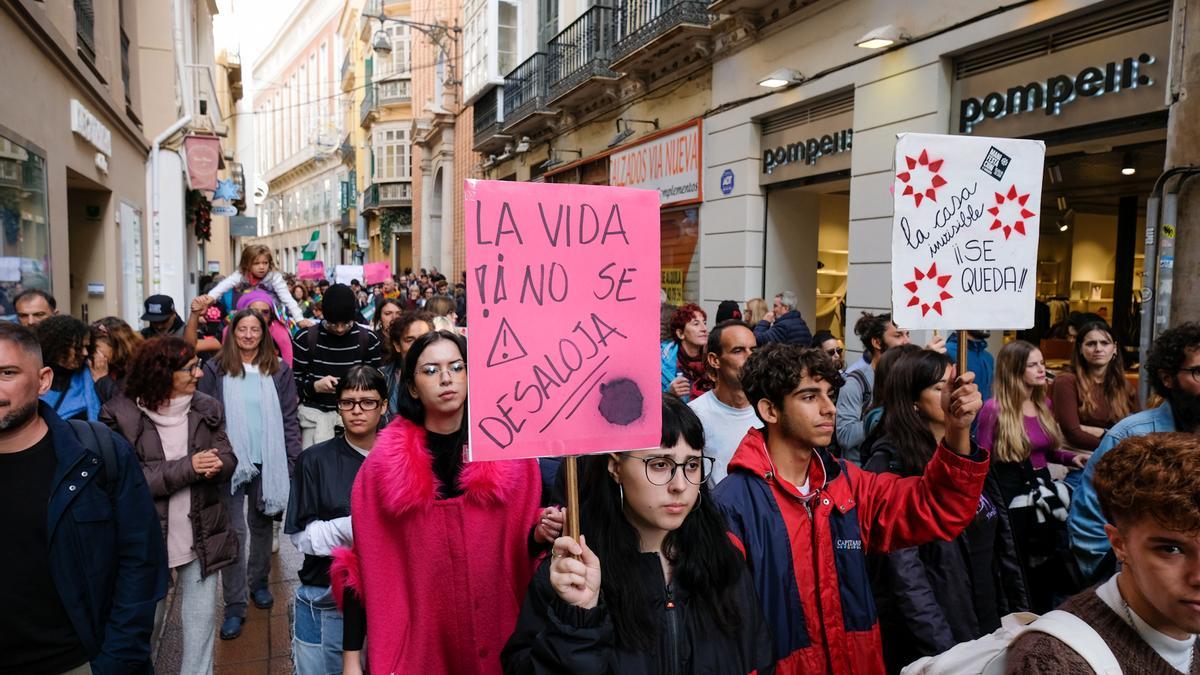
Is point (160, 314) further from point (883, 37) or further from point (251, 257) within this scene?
point (883, 37)

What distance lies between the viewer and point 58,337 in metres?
4.34

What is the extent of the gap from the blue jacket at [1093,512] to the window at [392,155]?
134ft

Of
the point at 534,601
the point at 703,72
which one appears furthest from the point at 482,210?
the point at 703,72

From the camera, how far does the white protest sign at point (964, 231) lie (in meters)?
2.82

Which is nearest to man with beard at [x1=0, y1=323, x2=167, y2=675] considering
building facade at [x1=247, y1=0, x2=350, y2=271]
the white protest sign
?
the white protest sign

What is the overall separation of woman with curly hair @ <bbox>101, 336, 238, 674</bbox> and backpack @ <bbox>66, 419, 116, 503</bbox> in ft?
3.46

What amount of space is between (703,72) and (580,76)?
4187mm

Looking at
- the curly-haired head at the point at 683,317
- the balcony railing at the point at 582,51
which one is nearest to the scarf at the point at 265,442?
the curly-haired head at the point at 683,317

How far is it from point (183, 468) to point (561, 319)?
2634 mm

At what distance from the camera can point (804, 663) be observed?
8.07ft

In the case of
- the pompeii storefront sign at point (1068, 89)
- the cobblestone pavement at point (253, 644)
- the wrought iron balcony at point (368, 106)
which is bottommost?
the cobblestone pavement at point (253, 644)

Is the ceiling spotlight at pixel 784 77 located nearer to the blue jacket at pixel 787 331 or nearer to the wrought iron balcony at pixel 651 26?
the wrought iron balcony at pixel 651 26

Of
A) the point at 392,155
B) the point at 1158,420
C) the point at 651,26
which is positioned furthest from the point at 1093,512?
the point at 392,155

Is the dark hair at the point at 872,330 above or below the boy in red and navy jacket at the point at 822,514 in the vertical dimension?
above
